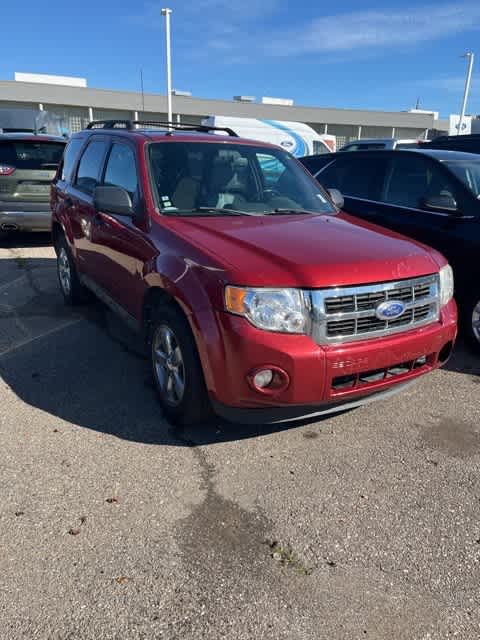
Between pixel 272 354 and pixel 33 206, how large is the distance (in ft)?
23.0

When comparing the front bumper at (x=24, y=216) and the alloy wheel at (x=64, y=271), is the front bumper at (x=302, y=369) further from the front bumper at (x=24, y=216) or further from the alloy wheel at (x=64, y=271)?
the front bumper at (x=24, y=216)

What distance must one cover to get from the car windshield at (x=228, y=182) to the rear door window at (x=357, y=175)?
5.68 ft

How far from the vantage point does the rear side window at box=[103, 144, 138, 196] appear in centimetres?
395

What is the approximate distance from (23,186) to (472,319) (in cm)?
710

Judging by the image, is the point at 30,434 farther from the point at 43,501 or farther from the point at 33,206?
the point at 33,206

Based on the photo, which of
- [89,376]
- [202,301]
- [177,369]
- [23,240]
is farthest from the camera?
[23,240]

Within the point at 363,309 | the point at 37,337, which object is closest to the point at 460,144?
the point at 363,309

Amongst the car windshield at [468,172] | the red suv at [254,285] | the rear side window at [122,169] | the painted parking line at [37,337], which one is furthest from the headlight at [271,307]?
the car windshield at [468,172]

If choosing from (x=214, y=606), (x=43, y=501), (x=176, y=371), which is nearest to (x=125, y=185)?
(x=176, y=371)

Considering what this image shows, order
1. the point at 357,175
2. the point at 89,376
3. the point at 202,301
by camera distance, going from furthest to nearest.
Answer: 1. the point at 357,175
2. the point at 89,376
3. the point at 202,301

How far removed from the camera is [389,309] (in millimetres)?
2990

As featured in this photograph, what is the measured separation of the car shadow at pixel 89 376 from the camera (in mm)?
3445

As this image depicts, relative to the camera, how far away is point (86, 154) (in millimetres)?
5234

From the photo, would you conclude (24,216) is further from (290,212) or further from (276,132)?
(276,132)
